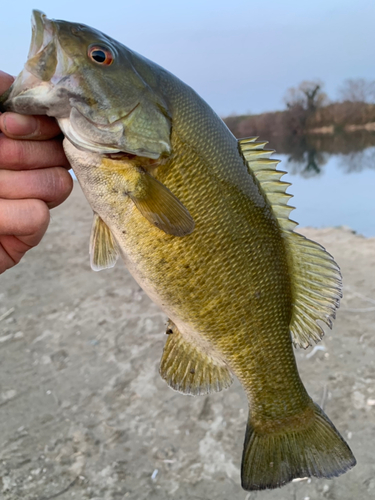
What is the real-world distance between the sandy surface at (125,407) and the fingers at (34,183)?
2.16 m

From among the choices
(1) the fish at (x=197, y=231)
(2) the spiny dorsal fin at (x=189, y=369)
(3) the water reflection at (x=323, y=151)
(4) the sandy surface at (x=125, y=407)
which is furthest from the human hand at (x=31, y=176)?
(3) the water reflection at (x=323, y=151)

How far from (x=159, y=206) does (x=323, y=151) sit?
23985mm

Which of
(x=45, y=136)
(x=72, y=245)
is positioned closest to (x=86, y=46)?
(x=45, y=136)

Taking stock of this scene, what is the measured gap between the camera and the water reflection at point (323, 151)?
690 inches

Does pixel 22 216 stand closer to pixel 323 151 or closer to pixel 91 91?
pixel 91 91

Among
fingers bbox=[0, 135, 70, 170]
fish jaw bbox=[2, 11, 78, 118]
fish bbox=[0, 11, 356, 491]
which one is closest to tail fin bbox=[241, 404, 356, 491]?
fish bbox=[0, 11, 356, 491]

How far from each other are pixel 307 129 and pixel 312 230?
884 inches

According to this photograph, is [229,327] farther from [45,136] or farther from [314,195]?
[314,195]

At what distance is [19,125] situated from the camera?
3.67 feet

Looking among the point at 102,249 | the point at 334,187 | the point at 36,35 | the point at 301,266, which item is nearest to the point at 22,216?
the point at 102,249

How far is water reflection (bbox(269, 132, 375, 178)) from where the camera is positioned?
57.5 feet

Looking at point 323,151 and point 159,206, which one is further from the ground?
point 159,206

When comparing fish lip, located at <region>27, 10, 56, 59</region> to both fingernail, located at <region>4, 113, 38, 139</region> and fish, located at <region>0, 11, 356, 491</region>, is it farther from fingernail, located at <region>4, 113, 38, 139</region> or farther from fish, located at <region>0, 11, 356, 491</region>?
fingernail, located at <region>4, 113, 38, 139</region>

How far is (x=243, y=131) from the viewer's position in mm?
20891
